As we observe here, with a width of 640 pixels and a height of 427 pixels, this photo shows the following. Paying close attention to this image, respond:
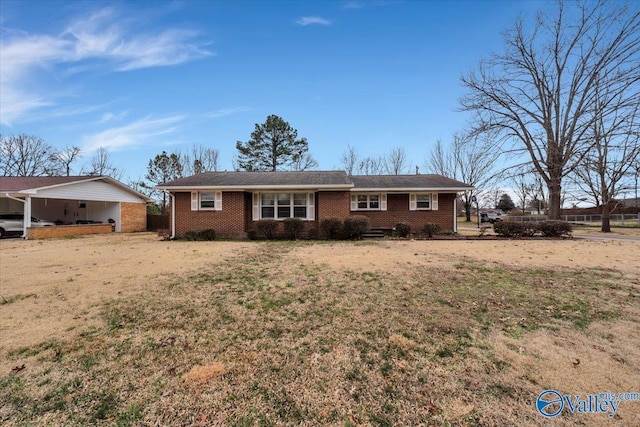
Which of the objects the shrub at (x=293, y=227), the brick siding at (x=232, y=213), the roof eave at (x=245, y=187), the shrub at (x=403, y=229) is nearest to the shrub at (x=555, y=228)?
the shrub at (x=403, y=229)

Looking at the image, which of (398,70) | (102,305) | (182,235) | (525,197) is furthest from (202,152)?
(525,197)

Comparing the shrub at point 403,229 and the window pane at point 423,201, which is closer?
the shrub at point 403,229

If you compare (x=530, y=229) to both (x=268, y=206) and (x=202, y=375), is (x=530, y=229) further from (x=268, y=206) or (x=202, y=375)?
(x=202, y=375)

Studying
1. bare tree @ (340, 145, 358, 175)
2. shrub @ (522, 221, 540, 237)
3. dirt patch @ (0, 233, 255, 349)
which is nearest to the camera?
dirt patch @ (0, 233, 255, 349)

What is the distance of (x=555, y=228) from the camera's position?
15.1m

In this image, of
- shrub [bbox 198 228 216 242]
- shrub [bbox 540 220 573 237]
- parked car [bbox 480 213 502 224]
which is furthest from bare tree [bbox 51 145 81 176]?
parked car [bbox 480 213 502 224]

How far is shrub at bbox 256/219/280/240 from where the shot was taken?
49.0 ft

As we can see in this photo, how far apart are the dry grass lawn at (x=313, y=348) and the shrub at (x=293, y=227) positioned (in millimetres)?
8456

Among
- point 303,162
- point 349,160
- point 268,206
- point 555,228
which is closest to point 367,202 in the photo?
point 268,206

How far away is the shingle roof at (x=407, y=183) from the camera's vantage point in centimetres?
1762

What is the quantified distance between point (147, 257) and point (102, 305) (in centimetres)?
518

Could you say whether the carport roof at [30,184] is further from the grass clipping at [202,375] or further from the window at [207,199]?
the grass clipping at [202,375]

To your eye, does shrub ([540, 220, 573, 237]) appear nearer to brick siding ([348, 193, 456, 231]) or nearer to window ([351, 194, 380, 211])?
brick siding ([348, 193, 456, 231])

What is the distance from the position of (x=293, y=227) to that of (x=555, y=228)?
14067mm
